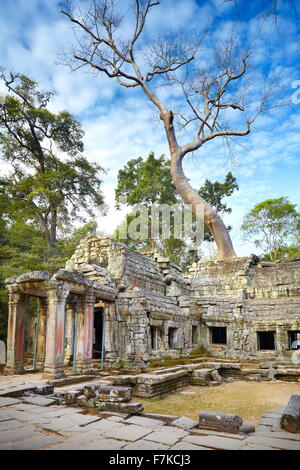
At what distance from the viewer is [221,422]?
16.2 ft

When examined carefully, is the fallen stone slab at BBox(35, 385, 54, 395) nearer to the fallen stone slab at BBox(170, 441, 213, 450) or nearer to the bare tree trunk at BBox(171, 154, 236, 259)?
the fallen stone slab at BBox(170, 441, 213, 450)

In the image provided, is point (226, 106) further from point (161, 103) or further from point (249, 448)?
point (249, 448)

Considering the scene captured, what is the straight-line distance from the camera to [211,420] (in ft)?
16.5

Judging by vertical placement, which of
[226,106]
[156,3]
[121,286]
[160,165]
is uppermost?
[156,3]

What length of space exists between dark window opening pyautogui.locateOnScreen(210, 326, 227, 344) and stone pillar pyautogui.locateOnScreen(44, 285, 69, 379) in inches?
374

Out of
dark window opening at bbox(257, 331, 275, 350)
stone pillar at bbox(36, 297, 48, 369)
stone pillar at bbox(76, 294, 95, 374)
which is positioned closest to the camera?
stone pillar at bbox(76, 294, 95, 374)

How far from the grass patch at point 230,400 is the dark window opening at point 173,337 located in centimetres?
281

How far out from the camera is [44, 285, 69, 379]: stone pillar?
8984 mm

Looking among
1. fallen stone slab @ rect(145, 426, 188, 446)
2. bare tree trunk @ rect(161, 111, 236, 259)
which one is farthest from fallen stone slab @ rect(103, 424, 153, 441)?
bare tree trunk @ rect(161, 111, 236, 259)

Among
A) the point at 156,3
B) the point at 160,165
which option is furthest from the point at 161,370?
the point at 160,165

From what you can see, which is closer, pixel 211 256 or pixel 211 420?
pixel 211 420

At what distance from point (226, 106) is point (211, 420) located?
22.3 m

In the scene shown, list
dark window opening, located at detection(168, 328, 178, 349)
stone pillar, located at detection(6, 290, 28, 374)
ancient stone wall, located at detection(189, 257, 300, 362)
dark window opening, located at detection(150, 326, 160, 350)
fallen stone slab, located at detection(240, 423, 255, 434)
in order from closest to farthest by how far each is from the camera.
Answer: fallen stone slab, located at detection(240, 423, 255, 434), stone pillar, located at detection(6, 290, 28, 374), dark window opening, located at detection(150, 326, 160, 350), dark window opening, located at detection(168, 328, 178, 349), ancient stone wall, located at detection(189, 257, 300, 362)

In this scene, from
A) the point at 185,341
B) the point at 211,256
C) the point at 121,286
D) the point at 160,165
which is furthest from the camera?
the point at 211,256
